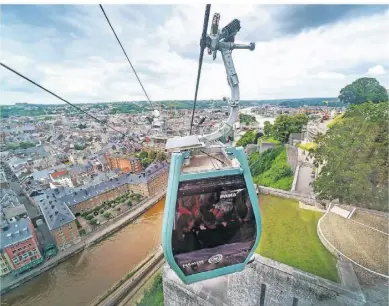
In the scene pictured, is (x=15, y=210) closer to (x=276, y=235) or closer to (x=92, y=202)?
(x=92, y=202)

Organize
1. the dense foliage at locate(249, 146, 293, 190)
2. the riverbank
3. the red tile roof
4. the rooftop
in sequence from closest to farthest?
the riverbank < the dense foliage at locate(249, 146, 293, 190) < the rooftop < the red tile roof

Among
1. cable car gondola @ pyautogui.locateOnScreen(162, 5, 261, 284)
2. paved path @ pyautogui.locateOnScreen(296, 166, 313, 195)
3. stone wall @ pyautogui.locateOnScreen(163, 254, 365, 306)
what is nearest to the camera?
cable car gondola @ pyautogui.locateOnScreen(162, 5, 261, 284)

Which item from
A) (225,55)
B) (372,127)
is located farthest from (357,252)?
(225,55)

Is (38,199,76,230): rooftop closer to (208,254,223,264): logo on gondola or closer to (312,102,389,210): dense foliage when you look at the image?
(208,254,223,264): logo on gondola

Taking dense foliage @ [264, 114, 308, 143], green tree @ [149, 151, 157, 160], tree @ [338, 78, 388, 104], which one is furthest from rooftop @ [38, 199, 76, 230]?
tree @ [338, 78, 388, 104]

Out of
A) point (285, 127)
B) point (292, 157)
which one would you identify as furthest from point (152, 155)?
point (292, 157)

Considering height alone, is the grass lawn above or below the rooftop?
→ above

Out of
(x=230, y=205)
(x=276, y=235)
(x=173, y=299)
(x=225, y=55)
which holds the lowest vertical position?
(x=173, y=299)
